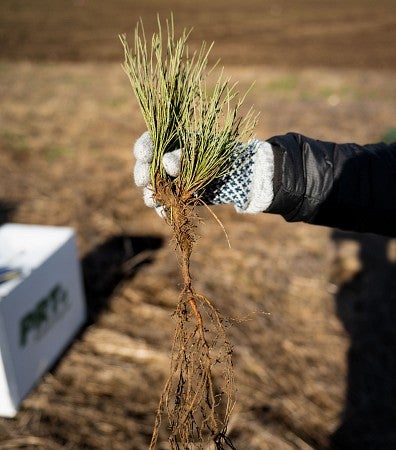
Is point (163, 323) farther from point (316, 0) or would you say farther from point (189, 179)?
point (316, 0)

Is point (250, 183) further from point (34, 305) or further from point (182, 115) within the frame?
point (34, 305)

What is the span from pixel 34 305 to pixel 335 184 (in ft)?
4.49

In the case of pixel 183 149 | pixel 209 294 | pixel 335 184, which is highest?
pixel 183 149

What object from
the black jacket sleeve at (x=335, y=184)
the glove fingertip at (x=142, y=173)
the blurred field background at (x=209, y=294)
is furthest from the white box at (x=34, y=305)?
the black jacket sleeve at (x=335, y=184)

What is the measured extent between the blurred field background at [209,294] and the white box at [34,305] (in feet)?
0.31

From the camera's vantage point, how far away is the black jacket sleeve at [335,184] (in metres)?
1.20

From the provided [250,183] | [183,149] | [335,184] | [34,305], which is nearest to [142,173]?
[183,149]

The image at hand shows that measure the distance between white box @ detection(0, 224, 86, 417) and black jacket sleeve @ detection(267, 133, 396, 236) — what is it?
1.17 meters

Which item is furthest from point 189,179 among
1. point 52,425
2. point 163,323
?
point 163,323

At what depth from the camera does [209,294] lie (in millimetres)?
2629

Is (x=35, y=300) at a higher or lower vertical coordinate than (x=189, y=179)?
lower

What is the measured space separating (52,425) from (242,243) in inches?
66.7

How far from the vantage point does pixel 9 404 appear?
6.35 feet

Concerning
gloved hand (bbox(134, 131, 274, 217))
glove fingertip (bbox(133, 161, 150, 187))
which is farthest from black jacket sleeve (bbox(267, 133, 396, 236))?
glove fingertip (bbox(133, 161, 150, 187))
